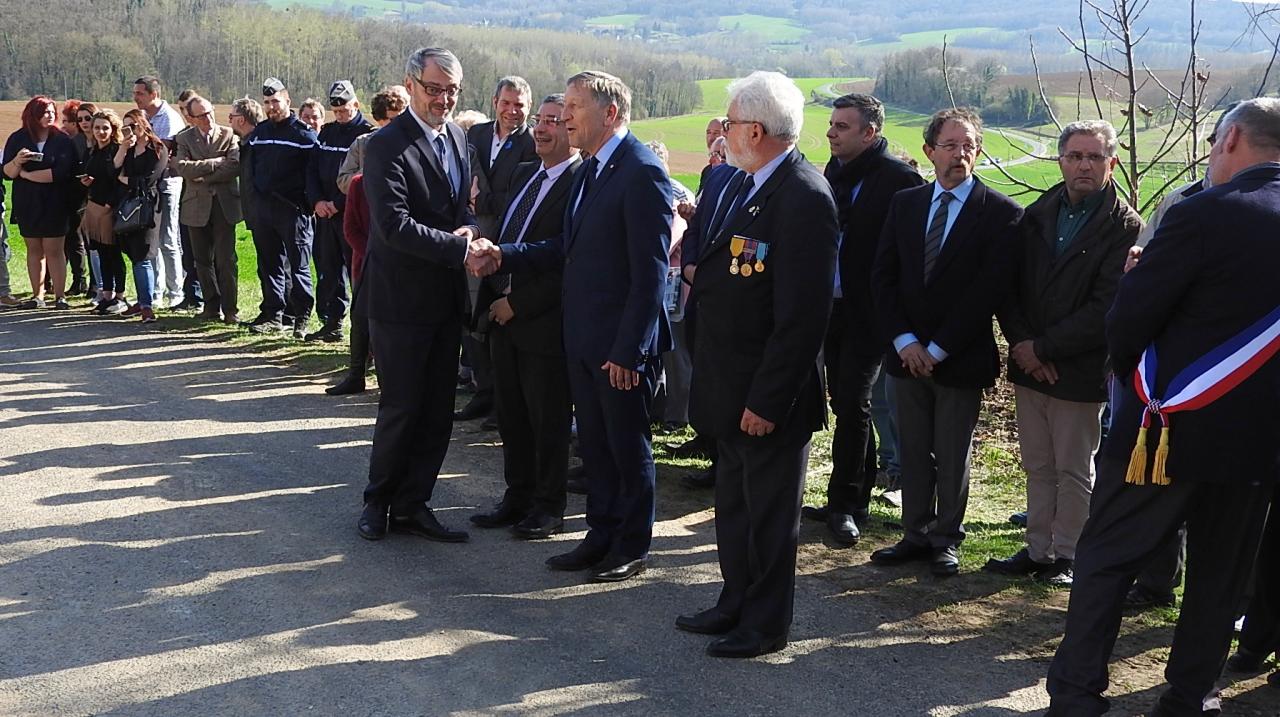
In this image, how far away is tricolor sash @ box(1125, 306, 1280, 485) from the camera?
4109 millimetres

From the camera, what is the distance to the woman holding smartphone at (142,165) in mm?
11867

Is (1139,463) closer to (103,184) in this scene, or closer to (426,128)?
(426,128)

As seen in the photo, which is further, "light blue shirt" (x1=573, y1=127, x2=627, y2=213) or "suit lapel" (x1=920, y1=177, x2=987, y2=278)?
"suit lapel" (x1=920, y1=177, x2=987, y2=278)

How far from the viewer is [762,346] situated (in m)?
4.92

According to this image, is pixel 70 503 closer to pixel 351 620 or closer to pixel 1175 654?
pixel 351 620

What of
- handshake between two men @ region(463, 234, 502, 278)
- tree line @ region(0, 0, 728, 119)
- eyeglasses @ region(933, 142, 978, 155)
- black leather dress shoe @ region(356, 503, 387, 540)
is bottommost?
black leather dress shoe @ region(356, 503, 387, 540)

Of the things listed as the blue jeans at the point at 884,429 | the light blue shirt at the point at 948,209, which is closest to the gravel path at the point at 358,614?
the light blue shirt at the point at 948,209

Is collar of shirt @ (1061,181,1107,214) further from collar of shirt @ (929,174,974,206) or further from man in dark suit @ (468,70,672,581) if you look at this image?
man in dark suit @ (468,70,672,581)

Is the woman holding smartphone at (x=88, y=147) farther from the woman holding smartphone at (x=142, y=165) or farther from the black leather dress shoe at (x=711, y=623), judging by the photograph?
the black leather dress shoe at (x=711, y=623)

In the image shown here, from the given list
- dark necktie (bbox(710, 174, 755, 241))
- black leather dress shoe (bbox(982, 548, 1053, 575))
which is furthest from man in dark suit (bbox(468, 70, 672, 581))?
black leather dress shoe (bbox(982, 548, 1053, 575))

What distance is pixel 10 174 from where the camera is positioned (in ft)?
40.3

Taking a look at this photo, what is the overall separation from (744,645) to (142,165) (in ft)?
30.0

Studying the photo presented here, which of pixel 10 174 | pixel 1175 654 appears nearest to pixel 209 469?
pixel 1175 654

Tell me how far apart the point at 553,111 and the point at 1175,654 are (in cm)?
420
